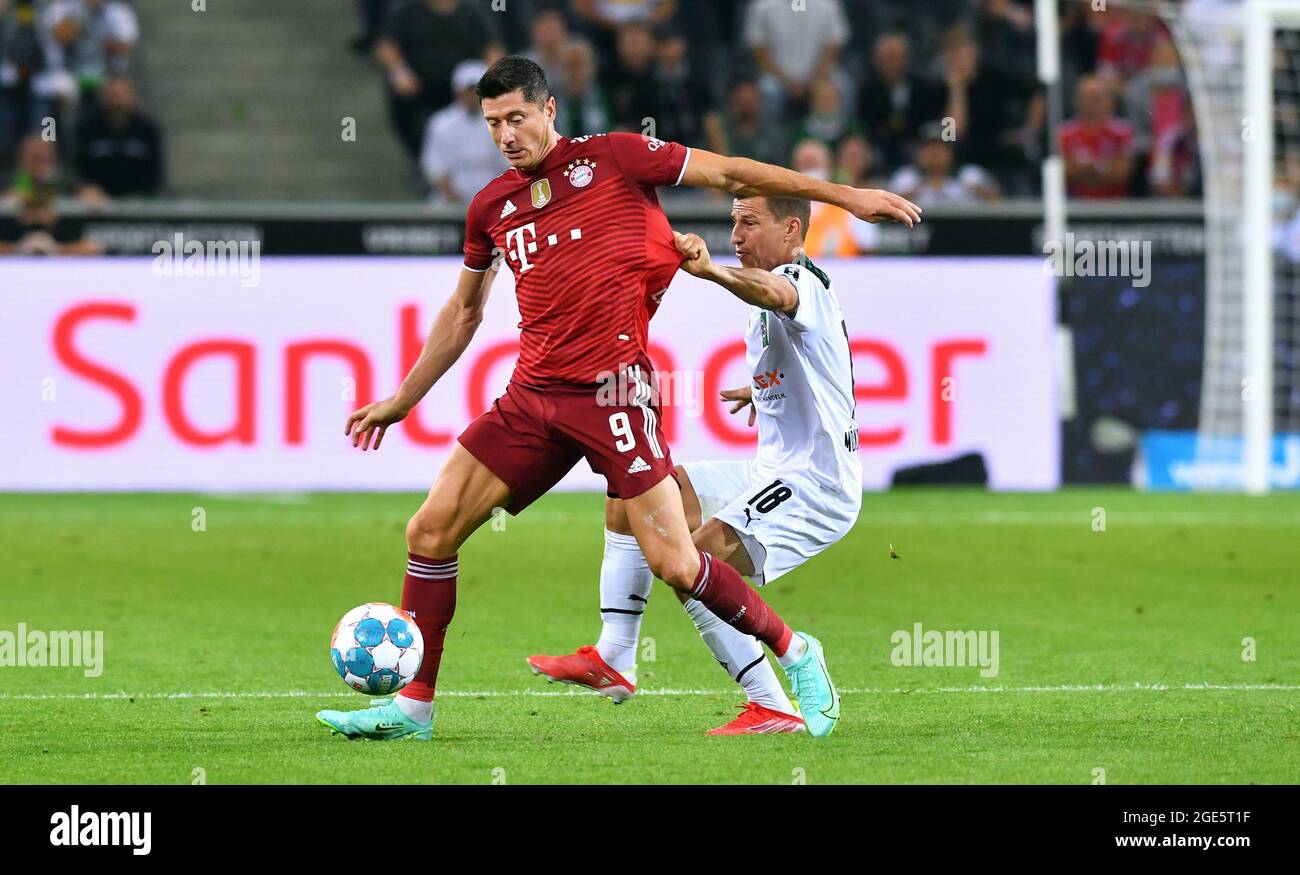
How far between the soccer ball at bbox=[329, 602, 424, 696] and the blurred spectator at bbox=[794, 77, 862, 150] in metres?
12.1

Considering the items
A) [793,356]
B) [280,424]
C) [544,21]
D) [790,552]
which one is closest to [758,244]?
[793,356]

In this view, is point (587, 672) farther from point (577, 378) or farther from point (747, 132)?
point (747, 132)

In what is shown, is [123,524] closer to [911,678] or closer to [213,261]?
[213,261]

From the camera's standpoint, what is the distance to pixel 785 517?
22.6 feet

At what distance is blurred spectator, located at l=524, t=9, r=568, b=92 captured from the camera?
58.3 ft

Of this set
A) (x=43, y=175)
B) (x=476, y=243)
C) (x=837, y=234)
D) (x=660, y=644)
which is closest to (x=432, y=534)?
(x=476, y=243)

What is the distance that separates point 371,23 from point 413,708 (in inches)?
555

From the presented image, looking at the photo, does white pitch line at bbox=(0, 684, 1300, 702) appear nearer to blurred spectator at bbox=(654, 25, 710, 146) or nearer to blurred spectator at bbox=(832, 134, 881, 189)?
blurred spectator at bbox=(832, 134, 881, 189)

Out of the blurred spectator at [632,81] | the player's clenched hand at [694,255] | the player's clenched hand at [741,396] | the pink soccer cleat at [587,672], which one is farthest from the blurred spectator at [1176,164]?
the player's clenched hand at [694,255]

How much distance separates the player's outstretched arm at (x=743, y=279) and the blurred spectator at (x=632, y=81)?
11.0 metres

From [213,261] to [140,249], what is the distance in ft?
1.73

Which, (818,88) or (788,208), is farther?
(818,88)

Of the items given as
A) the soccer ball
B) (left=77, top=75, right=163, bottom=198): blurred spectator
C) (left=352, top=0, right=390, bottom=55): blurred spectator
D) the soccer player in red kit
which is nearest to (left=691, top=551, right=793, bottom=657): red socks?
the soccer player in red kit

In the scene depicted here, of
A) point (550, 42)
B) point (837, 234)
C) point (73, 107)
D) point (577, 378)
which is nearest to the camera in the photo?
point (577, 378)
